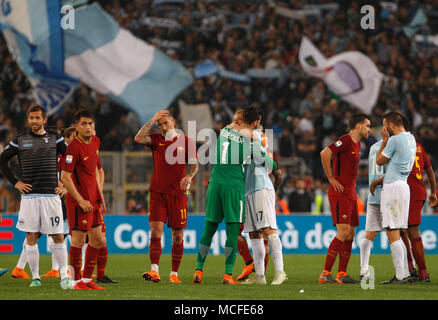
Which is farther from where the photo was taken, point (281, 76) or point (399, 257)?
point (281, 76)

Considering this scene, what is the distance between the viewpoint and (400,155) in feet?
35.4

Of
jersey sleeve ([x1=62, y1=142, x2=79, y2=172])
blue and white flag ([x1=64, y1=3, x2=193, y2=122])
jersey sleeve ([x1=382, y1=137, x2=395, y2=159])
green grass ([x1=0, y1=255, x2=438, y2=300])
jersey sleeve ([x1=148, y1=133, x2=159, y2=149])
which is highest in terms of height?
blue and white flag ([x1=64, y1=3, x2=193, y2=122])

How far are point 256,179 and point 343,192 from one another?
125 centimetres

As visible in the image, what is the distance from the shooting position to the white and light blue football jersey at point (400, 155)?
10758 millimetres

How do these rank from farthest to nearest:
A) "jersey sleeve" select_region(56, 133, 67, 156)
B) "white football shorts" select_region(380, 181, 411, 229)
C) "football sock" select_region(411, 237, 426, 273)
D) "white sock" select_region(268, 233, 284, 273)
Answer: "football sock" select_region(411, 237, 426, 273)
"white football shorts" select_region(380, 181, 411, 229)
"white sock" select_region(268, 233, 284, 273)
"jersey sleeve" select_region(56, 133, 67, 156)

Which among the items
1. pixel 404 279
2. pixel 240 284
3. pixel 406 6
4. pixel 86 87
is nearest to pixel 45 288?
pixel 240 284

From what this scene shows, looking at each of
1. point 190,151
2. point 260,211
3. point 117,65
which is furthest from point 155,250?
point 117,65

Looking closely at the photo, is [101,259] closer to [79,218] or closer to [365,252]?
[79,218]

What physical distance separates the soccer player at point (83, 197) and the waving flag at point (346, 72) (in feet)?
44.0

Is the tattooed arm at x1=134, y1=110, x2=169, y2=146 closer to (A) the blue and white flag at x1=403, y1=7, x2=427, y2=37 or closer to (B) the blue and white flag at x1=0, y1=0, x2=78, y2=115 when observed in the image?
(B) the blue and white flag at x1=0, y1=0, x2=78, y2=115

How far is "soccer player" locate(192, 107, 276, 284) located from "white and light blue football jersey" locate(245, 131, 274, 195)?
0.27 meters

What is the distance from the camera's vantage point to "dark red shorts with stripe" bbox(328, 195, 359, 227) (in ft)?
36.2

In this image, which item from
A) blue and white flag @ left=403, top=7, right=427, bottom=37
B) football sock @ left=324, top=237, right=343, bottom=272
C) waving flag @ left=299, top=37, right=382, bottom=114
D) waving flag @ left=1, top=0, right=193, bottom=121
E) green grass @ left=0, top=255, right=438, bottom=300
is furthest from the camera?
blue and white flag @ left=403, top=7, right=427, bottom=37

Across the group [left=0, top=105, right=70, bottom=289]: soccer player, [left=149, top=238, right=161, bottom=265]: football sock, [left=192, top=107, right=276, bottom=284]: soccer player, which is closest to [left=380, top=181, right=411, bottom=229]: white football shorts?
[left=192, top=107, right=276, bottom=284]: soccer player
